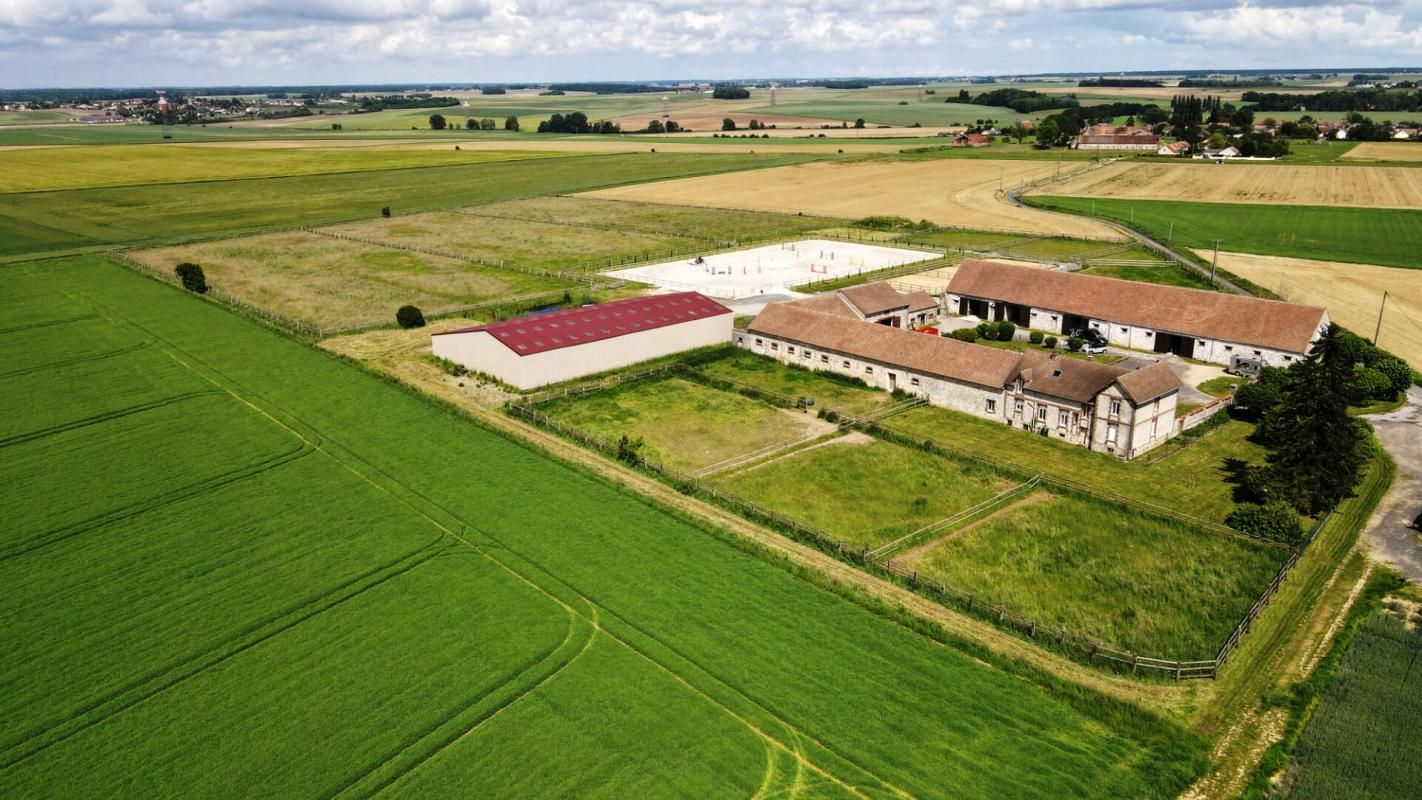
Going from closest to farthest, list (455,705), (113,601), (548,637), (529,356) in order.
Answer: (455,705)
(548,637)
(113,601)
(529,356)

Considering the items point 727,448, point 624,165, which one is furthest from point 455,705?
point 624,165

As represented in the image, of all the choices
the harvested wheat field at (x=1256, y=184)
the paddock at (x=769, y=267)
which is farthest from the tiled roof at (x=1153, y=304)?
the harvested wheat field at (x=1256, y=184)

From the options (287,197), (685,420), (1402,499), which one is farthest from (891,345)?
(287,197)

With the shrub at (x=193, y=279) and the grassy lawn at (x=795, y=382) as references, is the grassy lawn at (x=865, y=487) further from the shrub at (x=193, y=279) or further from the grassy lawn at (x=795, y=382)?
the shrub at (x=193, y=279)

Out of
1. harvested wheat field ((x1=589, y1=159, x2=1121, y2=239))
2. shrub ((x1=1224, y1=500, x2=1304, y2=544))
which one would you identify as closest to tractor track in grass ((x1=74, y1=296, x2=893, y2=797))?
shrub ((x1=1224, y1=500, x2=1304, y2=544))

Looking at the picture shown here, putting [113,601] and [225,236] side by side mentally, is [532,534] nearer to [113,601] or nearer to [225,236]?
[113,601]

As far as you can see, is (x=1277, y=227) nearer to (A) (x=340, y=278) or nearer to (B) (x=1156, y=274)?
(B) (x=1156, y=274)
